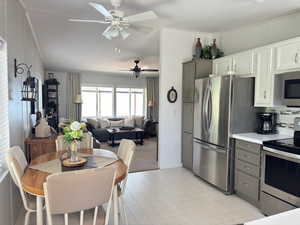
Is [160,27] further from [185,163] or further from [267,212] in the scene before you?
[267,212]

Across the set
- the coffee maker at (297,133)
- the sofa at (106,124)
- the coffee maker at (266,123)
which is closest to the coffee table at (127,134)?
the sofa at (106,124)

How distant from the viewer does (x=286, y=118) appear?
121 inches

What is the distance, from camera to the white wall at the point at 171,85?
4.14 meters

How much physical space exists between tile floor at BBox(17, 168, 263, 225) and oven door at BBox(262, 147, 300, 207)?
42 centimetres

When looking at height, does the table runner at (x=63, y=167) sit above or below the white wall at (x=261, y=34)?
→ below

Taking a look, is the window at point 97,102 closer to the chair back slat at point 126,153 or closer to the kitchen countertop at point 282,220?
the chair back slat at point 126,153

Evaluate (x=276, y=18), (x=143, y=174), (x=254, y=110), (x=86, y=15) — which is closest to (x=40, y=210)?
(x=143, y=174)

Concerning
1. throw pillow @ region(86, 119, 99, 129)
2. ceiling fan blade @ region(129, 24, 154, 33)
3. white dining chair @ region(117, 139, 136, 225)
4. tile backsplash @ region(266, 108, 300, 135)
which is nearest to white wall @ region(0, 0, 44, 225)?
white dining chair @ region(117, 139, 136, 225)

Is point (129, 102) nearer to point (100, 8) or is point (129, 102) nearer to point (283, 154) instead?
point (100, 8)

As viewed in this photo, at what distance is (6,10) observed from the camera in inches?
85.3

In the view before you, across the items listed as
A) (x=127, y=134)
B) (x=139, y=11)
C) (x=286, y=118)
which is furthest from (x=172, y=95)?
(x=127, y=134)

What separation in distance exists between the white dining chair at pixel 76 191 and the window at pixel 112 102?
7843 millimetres

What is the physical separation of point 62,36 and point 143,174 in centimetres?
328

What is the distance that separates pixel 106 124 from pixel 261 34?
5874 mm
